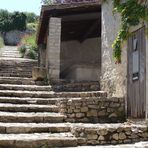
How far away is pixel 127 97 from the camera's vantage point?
9672mm

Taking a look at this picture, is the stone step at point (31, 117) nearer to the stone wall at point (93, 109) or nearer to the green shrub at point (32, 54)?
the stone wall at point (93, 109)

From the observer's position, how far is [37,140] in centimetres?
729

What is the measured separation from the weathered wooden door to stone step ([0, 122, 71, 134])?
1707 millimetres

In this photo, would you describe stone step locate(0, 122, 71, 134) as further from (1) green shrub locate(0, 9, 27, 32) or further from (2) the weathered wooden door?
(1) green shrub locate(0, 9, 27, 32)

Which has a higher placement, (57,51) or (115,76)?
(57,51)

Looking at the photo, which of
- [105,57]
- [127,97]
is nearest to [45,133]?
[127,97]

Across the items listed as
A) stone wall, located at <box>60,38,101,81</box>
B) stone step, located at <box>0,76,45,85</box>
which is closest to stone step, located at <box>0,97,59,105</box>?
stone step, located at <box>0,76,45,85</box>

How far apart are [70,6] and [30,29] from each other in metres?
18.8

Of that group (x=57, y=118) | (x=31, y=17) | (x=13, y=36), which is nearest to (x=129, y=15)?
(x=57, y=118)

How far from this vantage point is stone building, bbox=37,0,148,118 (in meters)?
→ 9.09

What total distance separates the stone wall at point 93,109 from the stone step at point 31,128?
944 mm

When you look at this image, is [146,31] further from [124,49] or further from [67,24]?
[67,24]

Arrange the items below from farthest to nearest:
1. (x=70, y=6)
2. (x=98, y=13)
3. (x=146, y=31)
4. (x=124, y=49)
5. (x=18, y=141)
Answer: (x=98, y=13)
(x=70, y=6)
(x=124, y=49)
(x=146, y=31)
(x=18, y=141)

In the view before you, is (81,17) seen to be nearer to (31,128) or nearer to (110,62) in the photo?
(110,62)
